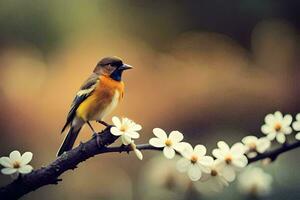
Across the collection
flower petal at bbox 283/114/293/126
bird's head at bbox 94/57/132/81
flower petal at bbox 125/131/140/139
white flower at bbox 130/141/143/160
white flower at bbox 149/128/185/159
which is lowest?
white flower at bbox 130/141/143/160

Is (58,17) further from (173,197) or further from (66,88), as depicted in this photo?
(173,197)

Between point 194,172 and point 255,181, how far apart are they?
26cm

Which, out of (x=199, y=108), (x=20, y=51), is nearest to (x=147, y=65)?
(x=199, y=108)

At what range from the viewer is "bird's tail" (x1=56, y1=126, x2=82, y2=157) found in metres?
0.67

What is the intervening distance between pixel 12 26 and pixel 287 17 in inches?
22.2

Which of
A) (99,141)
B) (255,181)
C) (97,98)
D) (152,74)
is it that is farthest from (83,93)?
(152,74)

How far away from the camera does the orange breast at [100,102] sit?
68cm

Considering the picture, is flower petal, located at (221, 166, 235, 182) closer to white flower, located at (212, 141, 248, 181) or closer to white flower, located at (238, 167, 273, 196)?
white flower, located at (212, 141, 248, 181)

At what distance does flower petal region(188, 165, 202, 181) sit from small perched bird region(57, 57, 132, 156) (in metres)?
0.17

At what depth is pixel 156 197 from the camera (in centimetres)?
81

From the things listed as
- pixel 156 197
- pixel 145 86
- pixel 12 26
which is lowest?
pixel 156 197

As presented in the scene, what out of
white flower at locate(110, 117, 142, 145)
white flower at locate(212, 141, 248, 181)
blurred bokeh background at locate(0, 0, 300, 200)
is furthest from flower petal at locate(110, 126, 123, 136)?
blurred bokeh background at locate(0, 0, 300, 200)

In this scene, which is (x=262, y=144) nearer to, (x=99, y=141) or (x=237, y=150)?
(x=237, y=150)

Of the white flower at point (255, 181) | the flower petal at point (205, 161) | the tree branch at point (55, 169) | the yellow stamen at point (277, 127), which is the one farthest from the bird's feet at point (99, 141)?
the white flower at point (255, 181)
